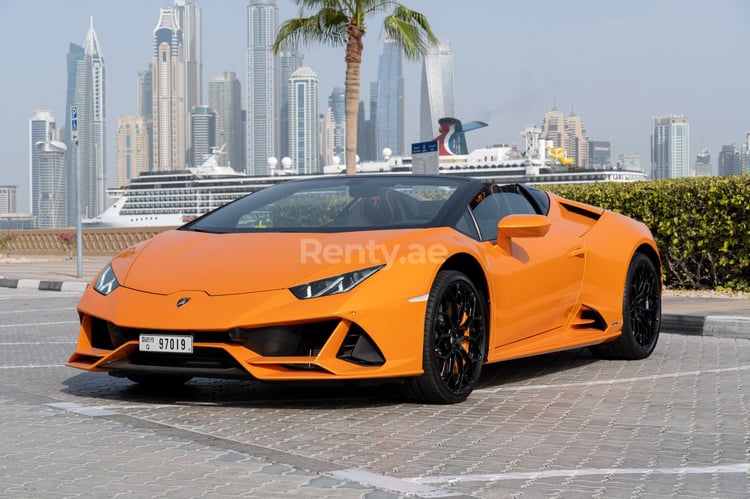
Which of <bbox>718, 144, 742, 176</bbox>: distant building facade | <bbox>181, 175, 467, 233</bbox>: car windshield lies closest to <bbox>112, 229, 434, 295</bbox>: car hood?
<bbox>181, 175, 467, 233</bbox>: car windshield

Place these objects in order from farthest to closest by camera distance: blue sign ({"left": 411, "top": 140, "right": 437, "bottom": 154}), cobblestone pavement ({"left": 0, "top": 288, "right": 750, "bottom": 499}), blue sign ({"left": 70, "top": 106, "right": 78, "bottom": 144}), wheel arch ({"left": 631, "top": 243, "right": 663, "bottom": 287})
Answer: blue sign ({"left": 70, "top": 106, "right": 78, "bottom": 144}) < blue sign ({"left": 411, "top": 140, "right": 437, "bottom": 154}) < wheel arch ({"left": 631, "top": 243, "right": 663, "bottom": 287}) < cobblestone pavement ({"left": 0, "top": 288, "right": 750, "bottom": 499})

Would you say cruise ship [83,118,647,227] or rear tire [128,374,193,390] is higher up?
cruise ship [83,118,647,227]

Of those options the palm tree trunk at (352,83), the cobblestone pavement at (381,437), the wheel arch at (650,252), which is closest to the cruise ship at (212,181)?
the palm tree trunk at (352,83)

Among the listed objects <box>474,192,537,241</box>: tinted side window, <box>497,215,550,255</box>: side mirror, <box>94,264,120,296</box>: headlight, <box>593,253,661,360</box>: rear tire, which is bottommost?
<box>593,253,661,360</box>: rear tire

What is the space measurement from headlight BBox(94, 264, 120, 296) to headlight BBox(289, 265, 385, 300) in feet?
3.61

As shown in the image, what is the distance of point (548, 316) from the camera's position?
253 inches

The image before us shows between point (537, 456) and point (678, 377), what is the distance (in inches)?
112

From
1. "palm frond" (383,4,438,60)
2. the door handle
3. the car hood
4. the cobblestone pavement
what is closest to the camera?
the cobblestone pavement

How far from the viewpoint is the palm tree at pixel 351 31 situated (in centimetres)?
2280

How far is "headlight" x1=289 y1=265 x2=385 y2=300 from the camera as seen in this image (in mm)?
5016

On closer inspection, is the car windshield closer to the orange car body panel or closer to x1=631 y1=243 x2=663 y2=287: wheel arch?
the orange car body panel

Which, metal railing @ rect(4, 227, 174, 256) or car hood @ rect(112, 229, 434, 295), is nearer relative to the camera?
car hood @ rect(112, 229, 434, 295)

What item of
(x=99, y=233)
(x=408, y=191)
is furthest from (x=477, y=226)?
(x=99, y=233)

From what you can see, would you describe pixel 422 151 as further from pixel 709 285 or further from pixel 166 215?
pixel 166 215
